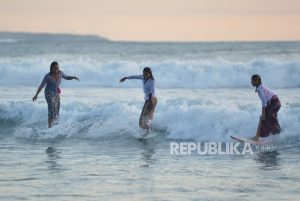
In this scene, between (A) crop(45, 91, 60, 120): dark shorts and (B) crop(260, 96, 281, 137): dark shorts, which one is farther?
(A) crop(45, 91, 60, 120): dark shorts

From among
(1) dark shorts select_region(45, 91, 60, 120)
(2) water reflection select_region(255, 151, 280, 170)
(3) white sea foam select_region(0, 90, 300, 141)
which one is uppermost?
(1) dark shorts select_region(45, 91, 60, 120)

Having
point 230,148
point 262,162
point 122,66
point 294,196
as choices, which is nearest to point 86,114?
point 230,148

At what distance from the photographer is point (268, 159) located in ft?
43.8

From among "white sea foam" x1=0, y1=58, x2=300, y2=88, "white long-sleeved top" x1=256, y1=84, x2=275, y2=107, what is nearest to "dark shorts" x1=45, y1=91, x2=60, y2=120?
"white long-sleeved top" x1=256, y1=84, x2=275, y2=107

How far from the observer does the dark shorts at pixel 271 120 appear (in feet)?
47.6

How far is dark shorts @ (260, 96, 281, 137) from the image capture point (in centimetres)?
1450

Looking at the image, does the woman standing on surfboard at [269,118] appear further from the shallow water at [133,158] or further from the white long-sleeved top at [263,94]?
the shallow water at [133,158]

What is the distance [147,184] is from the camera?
1117cm

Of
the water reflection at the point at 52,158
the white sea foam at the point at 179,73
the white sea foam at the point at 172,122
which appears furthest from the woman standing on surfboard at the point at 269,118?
the white sea foam at the point at 179,73

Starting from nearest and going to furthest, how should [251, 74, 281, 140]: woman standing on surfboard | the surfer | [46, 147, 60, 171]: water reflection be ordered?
[46, 147, 60, 171]: water reflection → [251, 74, 281, 140]: woman standing on surfboard → the surfer

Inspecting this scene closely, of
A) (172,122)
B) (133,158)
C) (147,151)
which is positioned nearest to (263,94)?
(147,151)

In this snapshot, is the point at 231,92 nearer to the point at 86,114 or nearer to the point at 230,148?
the point at 86,114

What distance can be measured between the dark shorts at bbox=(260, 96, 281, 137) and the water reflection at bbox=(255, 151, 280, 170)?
0.57 metres

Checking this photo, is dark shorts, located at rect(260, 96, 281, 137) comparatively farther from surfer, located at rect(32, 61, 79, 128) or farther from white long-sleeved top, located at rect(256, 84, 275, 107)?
surfer, located at rect(32, 61, 79, 128)
